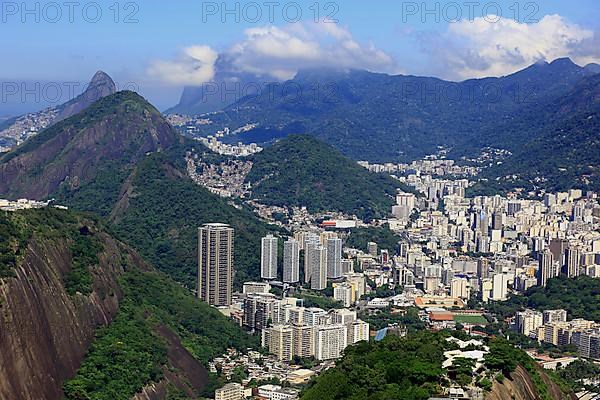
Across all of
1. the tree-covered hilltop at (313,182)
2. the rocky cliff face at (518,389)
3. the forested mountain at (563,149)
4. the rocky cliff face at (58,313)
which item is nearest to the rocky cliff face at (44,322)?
the rocky cliff face at (58,313)

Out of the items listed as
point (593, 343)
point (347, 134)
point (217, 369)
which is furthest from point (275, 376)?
point (347, 134)

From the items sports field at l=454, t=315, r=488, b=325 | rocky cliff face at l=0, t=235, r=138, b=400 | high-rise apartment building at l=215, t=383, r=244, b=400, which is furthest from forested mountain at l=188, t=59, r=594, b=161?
rocky cliff face at l=0, t=235, r=138, b=400

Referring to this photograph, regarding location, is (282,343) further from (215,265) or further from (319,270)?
(319,270)

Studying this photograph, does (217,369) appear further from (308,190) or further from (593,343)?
(308,190)

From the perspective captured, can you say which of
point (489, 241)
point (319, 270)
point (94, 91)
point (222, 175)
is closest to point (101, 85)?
point (94, 91)

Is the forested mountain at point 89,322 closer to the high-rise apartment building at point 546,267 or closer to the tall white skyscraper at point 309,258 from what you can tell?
the tall white skyscraper at point 309,258
